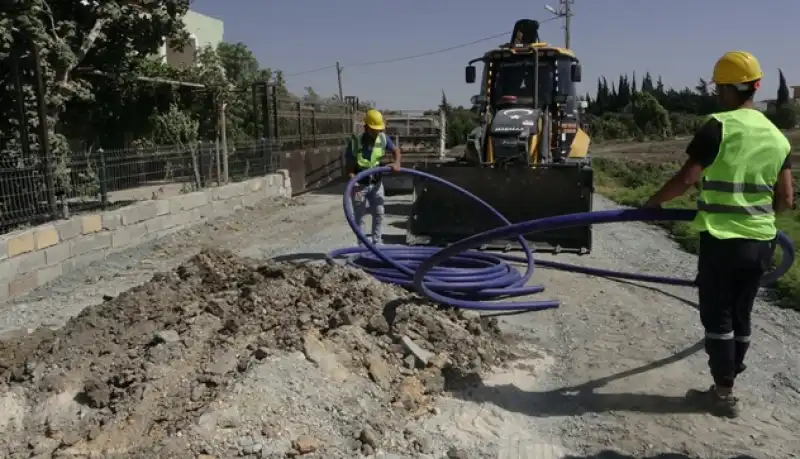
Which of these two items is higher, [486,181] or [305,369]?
[486,181]

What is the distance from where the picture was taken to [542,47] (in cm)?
1096

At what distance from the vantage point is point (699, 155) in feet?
13.0

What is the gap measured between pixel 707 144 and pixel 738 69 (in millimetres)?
499

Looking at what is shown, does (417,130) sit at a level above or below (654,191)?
above

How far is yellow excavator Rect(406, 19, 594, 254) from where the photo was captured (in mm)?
9070

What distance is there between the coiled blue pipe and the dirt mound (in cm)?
50

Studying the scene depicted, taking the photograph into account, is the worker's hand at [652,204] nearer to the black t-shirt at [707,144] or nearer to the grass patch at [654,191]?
the black t-shirt at [707,144]

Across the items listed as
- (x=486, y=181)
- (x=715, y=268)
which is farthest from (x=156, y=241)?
(x=715, y=268)

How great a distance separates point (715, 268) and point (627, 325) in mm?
2125

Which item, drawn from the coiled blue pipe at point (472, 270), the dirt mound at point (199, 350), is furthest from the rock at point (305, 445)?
the coiled blue pipe at point (472, 270)

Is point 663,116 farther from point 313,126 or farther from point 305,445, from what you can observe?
point 305,445

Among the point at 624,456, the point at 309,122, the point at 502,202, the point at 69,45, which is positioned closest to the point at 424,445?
the point at 624,456

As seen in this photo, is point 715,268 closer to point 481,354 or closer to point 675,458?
point 675,458

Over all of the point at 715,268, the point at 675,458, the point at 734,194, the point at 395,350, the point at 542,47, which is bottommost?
the point at 675,458
